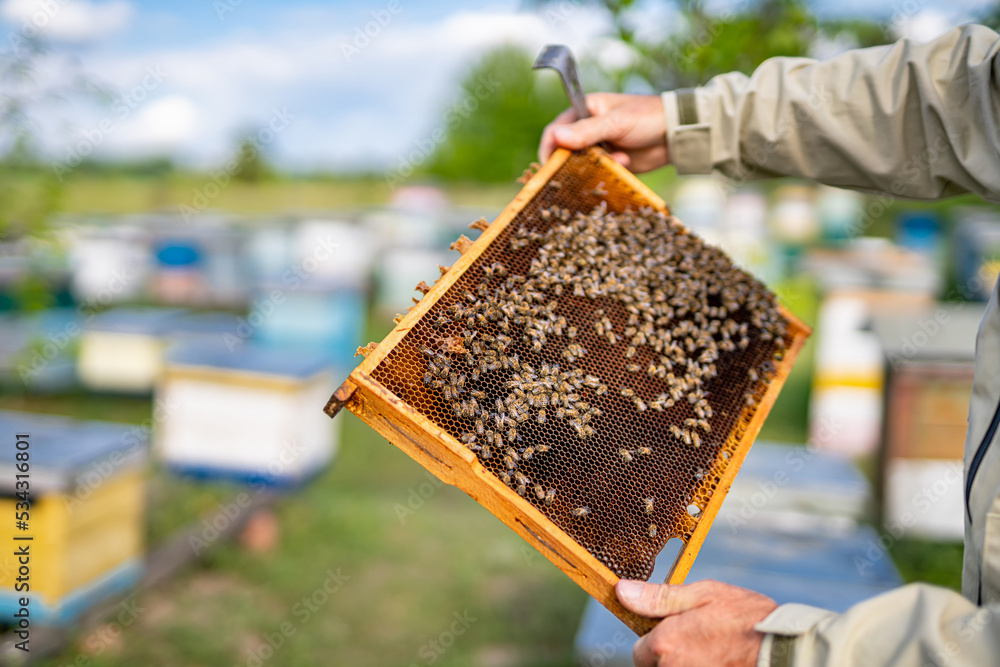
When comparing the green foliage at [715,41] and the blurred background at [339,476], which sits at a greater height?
the green foliage at [715,41]

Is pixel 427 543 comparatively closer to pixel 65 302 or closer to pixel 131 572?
pixel 131 572

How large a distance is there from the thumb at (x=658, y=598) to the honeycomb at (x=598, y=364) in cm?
8

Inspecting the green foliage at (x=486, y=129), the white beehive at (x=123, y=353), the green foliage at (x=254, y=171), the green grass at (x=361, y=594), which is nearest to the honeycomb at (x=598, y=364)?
the green grass at (x=361, y=594)

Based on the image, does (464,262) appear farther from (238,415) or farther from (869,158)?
(238,415)

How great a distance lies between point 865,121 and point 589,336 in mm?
1100

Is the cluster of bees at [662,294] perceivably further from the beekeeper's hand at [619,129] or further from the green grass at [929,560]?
the green grass at [929,560]

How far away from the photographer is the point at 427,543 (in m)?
6.01

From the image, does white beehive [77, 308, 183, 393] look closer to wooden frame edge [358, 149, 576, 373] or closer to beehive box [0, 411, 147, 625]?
beehive box [0, 411, 147, 625]

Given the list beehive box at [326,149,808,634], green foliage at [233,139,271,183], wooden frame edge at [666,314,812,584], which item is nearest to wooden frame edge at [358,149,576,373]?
beehive box at [326,149,808,634]

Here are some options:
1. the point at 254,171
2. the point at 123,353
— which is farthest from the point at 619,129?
the point at 254,171

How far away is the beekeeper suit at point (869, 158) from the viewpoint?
145cm

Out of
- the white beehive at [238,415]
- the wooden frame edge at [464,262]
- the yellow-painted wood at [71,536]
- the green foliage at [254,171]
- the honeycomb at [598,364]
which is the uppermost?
the wooden frame edge at [464,262]

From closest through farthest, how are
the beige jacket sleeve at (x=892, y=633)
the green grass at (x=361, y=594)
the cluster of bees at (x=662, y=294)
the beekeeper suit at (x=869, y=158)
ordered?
1. the beige jacket sleeve at (x=892, y=633)
2. the beekeeper suit at (x=869, y=158)
3. the cluster of bees at (x=662, y=294)
4. the green grass at (x=361, y=594)

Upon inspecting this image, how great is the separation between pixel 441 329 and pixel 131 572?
3969 millimetres
